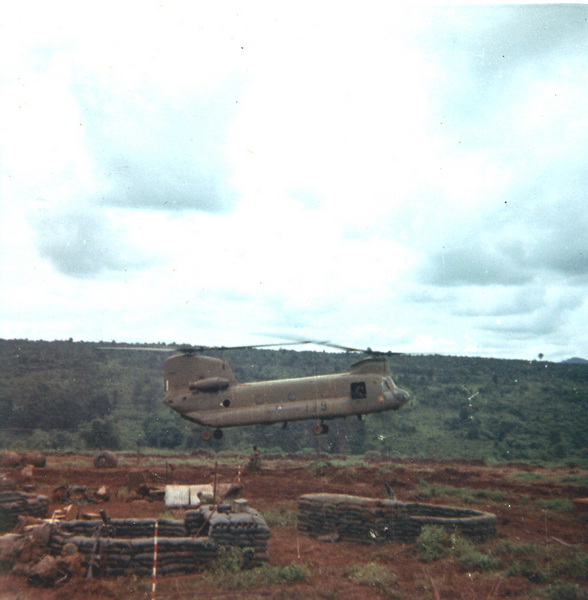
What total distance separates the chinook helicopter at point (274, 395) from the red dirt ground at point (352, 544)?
8.89ft

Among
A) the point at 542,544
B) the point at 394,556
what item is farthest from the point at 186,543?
the point at 542,544

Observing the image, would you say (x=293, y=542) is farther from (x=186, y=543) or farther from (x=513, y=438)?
(x=513, y=438)

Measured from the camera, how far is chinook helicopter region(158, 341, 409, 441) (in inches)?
795

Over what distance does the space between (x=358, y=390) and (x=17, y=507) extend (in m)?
12.4

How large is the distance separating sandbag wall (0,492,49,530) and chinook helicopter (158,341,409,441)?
829 cm

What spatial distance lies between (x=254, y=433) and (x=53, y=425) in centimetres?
1728

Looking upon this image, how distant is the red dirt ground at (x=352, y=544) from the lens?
902 cm

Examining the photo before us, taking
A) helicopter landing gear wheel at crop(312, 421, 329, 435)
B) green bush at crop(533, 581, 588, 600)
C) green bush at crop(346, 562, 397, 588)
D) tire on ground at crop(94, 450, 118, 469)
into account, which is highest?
helicopter landing gear wheel at crop(312, 421, 329, 435)

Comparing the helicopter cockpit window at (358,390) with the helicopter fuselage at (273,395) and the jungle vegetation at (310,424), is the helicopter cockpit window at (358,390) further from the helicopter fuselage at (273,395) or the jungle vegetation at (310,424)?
the jungle vegetation at (310,424)

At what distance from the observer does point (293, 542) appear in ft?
41.3

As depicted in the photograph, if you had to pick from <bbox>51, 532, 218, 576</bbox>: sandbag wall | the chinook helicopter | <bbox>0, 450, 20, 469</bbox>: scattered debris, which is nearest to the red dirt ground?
<bbox>51, 532, 218, 576</bbox>: sandbag wall

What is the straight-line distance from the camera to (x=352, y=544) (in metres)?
12.7

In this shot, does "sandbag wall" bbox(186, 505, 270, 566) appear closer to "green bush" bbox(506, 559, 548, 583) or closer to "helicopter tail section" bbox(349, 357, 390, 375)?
"green bush" bbox(506, 559, 548, 583)

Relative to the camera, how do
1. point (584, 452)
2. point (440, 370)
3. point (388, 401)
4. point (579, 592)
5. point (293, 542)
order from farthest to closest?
point (440, 370)
point (584, 452)
point (388, 401)
point (293, 542)
point (579, 592)
